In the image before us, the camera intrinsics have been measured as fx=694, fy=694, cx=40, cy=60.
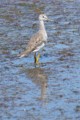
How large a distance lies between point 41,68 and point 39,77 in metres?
0.72

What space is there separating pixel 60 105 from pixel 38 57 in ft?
11.9

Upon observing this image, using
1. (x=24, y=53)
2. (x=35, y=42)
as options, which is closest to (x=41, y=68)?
(x=24, y=53)

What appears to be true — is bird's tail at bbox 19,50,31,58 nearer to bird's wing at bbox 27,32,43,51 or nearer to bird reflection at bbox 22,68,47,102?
bird's wing at bbox 27,32,43,51

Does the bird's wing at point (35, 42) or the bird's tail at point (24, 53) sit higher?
the bird's wing at point (35, 42)

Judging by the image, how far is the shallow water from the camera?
36.8ft

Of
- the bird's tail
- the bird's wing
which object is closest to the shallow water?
the bird's tail

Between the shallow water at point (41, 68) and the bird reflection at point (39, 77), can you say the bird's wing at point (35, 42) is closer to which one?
the shallow water at point (41, 68)

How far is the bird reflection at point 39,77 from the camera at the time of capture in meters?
12.7

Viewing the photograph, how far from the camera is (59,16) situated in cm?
2008

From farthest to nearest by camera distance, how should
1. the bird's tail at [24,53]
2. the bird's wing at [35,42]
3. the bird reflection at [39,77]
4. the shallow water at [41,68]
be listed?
the bird's wing at [35,42] < the bird's tail at [24,53] < the bird reflection at [39,77] < the shallow water at [41,68]

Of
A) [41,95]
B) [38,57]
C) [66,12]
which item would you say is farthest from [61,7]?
[41,95]

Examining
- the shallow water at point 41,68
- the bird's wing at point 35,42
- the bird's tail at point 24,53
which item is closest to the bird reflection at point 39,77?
the shallow water at point 41,68

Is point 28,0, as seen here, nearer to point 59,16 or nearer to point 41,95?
point 59,16

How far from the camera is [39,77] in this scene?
13758mm
